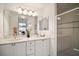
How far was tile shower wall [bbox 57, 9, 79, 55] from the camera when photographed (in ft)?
4.83

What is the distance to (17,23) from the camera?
1474mm

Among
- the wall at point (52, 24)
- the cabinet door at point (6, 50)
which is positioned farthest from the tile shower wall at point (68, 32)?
the cabinet door at point (6, 50)

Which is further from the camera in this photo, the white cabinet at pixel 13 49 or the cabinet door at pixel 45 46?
the cabinet door at pixel 45 46

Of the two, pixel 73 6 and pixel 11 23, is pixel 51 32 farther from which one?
pixel 11 23

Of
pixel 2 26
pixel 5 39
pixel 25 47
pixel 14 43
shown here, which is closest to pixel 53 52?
pixel 25 47

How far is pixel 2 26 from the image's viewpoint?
1453mm

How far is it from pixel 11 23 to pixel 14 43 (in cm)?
27

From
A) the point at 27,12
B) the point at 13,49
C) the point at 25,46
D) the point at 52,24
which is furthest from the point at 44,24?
the point at 13,49

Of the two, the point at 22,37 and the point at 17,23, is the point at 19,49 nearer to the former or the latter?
the point at 22,37

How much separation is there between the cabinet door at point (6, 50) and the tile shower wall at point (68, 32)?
2.13 ft

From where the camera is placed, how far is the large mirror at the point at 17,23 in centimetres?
145

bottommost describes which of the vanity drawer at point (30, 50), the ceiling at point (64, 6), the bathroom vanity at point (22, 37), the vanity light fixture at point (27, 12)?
the vanity drawer at point (30, 50)

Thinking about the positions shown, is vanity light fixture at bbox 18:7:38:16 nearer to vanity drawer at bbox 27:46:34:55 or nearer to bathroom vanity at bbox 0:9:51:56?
bathroom vanity at bbox 0:9:51:56

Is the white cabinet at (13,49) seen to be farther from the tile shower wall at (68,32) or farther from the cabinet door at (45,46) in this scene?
the tile shower wall at (68,32)
